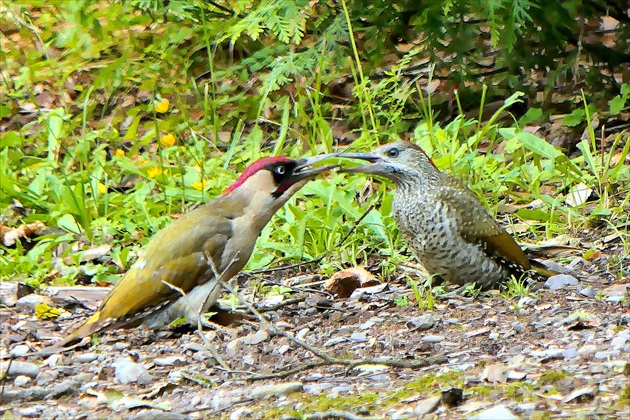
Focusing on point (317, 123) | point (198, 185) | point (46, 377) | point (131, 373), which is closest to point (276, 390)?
point (131, 373)

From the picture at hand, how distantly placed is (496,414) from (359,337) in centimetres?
157

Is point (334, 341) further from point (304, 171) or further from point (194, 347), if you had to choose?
point (304, 171)

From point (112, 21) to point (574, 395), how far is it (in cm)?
578

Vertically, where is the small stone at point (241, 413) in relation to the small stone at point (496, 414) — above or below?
below

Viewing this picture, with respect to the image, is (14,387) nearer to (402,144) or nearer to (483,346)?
(483,346)

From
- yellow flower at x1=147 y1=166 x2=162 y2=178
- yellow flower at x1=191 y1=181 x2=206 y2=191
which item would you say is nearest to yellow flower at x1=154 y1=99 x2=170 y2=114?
yellow flower at x1=147 y1=166 x2=162 y2=178

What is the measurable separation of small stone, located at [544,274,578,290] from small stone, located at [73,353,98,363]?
2.04 metres

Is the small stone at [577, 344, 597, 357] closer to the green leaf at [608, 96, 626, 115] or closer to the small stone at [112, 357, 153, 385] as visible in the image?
the small stone at [112, 357, 153, 385]

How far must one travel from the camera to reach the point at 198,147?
707cm

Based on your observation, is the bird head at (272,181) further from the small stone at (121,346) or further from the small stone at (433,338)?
the small stone at (433,338)

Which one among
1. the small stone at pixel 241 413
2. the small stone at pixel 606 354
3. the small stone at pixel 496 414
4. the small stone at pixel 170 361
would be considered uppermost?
the small stone at pixel 496 414

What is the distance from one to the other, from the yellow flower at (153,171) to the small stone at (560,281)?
Result: 282 cm

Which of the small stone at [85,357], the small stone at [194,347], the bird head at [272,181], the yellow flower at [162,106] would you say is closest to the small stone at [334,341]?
the small stone at [194,347]

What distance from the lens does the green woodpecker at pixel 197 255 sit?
16.3 ft
